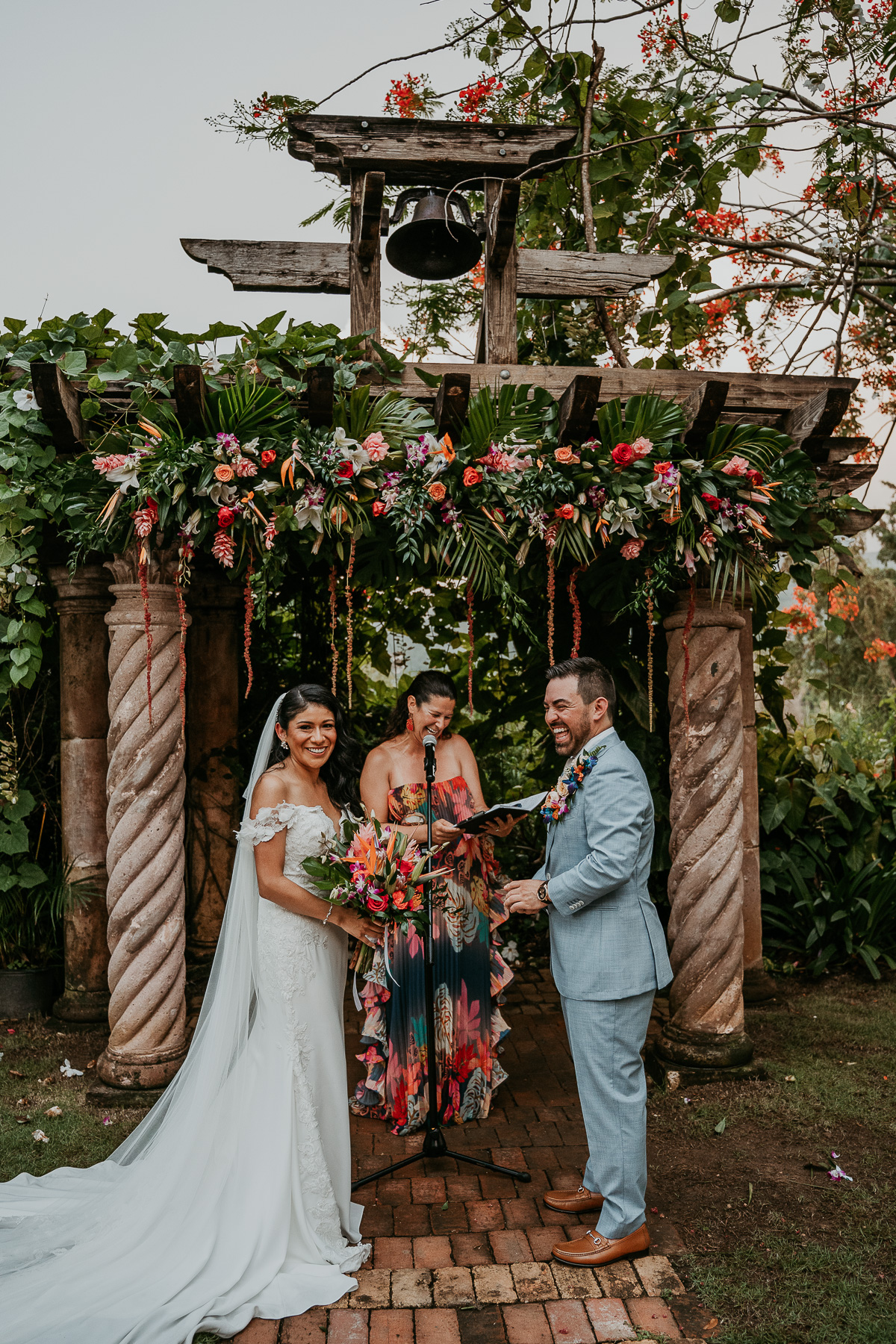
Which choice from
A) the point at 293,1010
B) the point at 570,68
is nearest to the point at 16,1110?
the point at 293,1010

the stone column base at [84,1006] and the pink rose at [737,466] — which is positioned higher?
the pink rose at [737,466]

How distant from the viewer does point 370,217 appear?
4.61 meters

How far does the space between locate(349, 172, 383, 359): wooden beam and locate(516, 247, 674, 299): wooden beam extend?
0.77m

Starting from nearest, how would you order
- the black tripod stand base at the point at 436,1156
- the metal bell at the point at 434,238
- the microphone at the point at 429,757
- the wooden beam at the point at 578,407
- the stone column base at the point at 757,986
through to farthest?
the microphone at the point at 429,757 → the black tripod stand base at the point at 436,1156 → the wooden beam at the point at 578,407 → the metal bell at the point at 434,238 → the stone column base at the point at 757,986

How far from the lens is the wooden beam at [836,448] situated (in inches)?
190

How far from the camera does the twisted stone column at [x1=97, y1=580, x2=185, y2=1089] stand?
4.70 m

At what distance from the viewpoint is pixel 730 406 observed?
15.8 feet

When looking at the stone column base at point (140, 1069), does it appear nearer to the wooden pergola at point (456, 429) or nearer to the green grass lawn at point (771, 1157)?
the wooden pergola at point (456, 429)

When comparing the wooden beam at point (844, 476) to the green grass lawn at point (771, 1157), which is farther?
the wooden beam at point (844, 476)

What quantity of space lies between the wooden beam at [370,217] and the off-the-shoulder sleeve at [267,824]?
2.76 metres

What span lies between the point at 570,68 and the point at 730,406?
2844 mm

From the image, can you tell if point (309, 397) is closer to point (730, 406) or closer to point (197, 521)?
point (197, 521)

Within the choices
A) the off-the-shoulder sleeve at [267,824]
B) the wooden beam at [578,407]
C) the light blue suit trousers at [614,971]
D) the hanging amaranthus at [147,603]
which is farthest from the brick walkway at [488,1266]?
the wooden beam at [578,407]

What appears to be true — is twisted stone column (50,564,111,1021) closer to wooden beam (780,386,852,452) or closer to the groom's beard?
the groom's beard
